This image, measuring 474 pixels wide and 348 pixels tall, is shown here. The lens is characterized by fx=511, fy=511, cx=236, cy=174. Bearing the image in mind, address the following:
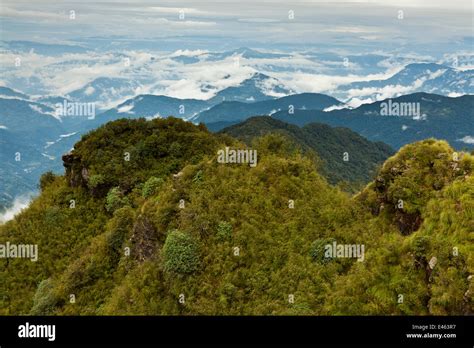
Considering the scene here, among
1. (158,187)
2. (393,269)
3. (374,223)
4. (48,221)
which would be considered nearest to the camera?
(393,269)

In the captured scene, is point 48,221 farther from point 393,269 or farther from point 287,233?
point 393,269

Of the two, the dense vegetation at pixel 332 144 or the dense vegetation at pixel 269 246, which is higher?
the dense vegetation at pixel 269 246

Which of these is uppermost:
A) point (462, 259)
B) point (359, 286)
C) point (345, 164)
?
point (462, 259)

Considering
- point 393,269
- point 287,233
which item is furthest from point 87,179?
point 393,269

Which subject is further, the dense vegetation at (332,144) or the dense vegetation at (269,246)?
the dense vegetation at (332,144)

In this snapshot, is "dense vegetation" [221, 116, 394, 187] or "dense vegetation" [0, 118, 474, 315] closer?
"dense vegetation" [0, 118, 474, 315]

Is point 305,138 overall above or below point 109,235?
below

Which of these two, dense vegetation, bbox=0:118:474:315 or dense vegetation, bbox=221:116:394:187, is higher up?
dense vegetation, bbox=0:118:474:315

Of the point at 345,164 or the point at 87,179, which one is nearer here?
the point at 87,179
